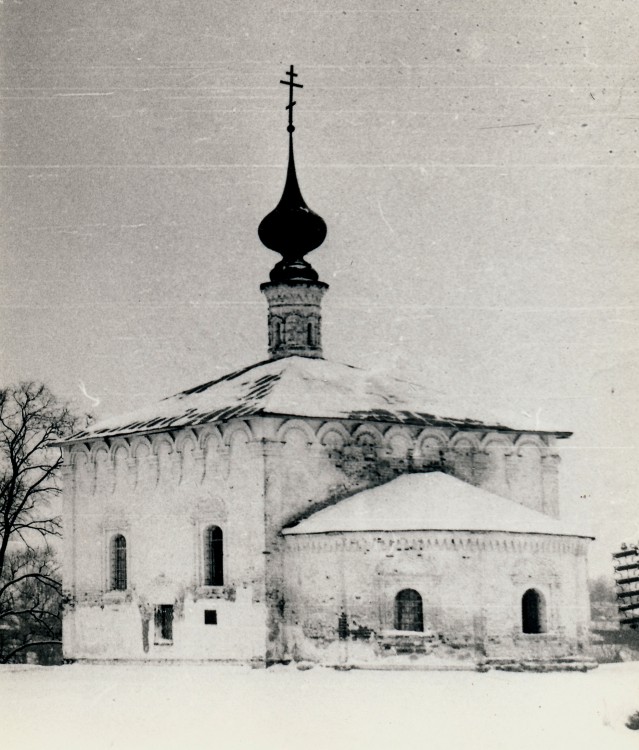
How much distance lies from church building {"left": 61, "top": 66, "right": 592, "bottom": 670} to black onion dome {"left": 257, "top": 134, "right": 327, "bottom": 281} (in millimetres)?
40

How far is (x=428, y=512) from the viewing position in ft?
75.3

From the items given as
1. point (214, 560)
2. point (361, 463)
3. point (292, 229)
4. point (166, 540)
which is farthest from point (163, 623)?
point (292, 229)

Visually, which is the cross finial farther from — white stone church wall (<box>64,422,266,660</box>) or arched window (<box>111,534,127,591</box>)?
arched window (<box>111,534,127,591</box>)

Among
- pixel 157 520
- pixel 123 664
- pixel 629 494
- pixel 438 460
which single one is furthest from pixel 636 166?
pixel 123 664

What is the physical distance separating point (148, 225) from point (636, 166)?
29.6 feet

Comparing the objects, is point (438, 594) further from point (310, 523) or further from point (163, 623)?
point (163, 623)

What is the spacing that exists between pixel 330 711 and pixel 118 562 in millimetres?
8399

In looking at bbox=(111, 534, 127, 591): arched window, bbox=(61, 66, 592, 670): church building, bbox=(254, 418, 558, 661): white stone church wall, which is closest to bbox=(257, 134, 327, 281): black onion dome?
bbox=(61, 66, 592, 670): church building

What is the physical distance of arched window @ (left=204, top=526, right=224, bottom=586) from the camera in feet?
80.1

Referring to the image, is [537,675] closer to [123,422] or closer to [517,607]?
[517,607]

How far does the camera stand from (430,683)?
68.8ft

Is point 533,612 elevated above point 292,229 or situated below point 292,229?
below

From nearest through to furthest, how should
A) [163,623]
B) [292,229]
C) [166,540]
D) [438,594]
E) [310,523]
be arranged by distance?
[438,594], [310,523], [163,623], [166,540], [292,229]

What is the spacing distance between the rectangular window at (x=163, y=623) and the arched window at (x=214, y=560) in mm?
979
